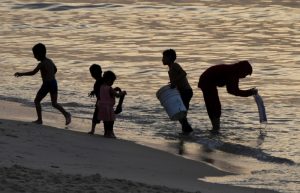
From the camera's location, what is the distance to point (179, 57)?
22406 millimetres

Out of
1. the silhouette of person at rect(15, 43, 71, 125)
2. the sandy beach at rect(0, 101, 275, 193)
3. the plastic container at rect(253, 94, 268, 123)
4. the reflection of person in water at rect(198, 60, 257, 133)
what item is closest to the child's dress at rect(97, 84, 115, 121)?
the sandy beach at rect(0, 101, 275, 193)

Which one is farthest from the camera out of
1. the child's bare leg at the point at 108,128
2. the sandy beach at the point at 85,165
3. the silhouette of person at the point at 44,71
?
the silhouette of person at the point at 44,71

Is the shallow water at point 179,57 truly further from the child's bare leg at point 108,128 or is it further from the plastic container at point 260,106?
the child's bare leg at point 108,128

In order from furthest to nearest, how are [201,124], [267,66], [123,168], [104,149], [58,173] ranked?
[267,66] → [201,124] → [104,149] → [123,168] → [58,173]

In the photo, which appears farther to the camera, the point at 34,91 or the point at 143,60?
the point at 143,60

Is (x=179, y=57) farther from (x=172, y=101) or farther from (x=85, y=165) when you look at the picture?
(x=85, y=165)

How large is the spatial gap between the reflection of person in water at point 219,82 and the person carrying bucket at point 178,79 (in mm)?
418

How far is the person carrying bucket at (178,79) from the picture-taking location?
13.0 m

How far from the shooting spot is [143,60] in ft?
71.8

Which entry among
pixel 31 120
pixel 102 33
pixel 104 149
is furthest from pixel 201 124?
pixel 102 33

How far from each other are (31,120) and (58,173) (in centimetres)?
506

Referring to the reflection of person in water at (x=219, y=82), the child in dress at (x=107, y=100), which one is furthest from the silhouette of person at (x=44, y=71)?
the reflection of person in water at (x=219, y=82)

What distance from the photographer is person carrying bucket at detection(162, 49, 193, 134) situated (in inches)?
512

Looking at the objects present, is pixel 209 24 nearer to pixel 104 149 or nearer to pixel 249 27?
pixel 249 27
